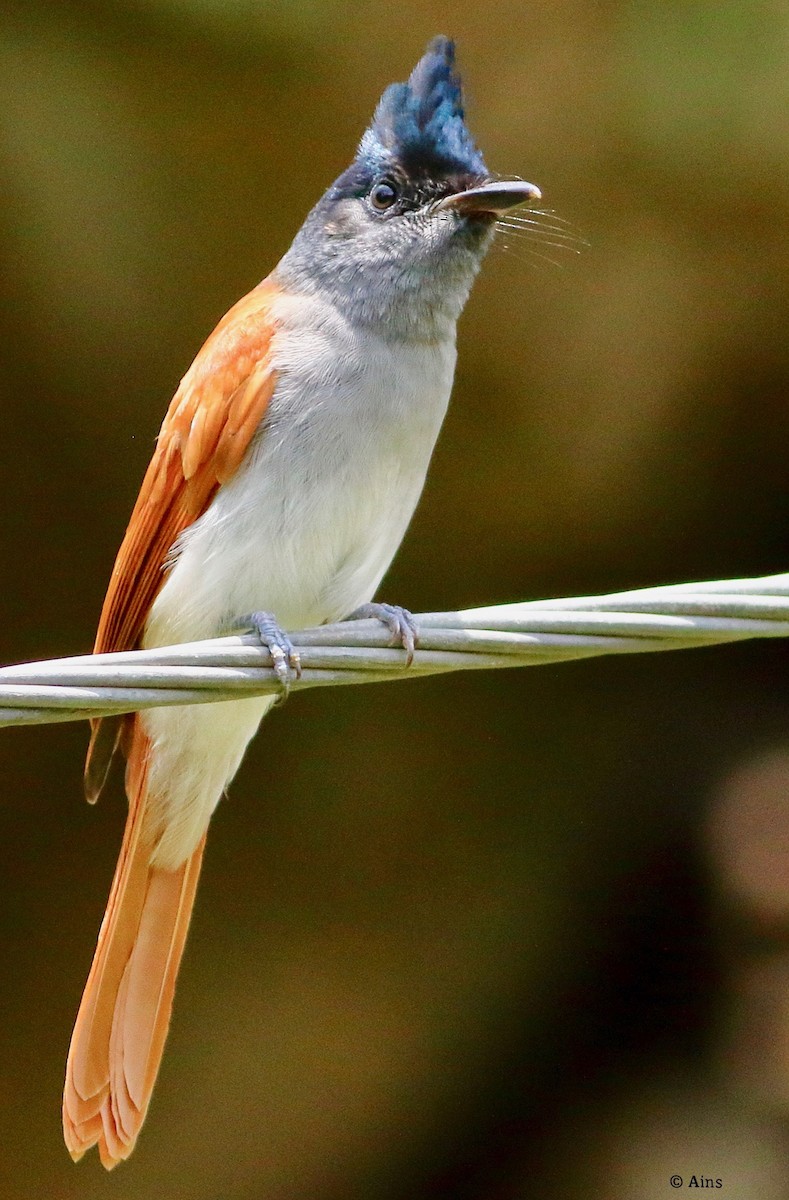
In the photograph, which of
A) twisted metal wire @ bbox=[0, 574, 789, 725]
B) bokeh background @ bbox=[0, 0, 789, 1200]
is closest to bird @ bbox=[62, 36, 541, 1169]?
twisted metal wire @ bbox=[0, 574, 789, 725]

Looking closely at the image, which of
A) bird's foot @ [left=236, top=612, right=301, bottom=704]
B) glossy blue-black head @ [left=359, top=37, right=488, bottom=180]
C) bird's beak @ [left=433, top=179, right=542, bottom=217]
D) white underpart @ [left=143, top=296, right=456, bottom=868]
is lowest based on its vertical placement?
bird's foot @ [left=236, top=612, right=301, bottom=704]

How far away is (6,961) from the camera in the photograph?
360cm

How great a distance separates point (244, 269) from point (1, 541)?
1049mm

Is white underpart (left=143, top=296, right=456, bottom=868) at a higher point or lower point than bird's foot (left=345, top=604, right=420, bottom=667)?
higher

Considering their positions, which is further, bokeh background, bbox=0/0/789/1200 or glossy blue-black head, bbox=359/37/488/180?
bokeh background, bbox=0/0/789/1200

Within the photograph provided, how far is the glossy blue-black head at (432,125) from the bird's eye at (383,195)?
0.13 ft

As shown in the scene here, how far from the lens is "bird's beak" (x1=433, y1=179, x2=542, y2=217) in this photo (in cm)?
212

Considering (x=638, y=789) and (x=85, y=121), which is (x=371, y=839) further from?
(x=85, y=121)

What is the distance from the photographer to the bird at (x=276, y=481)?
6.69ft

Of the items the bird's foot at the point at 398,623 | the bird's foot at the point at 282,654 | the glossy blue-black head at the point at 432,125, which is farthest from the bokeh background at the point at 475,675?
the bird's foot at the point at 282,654

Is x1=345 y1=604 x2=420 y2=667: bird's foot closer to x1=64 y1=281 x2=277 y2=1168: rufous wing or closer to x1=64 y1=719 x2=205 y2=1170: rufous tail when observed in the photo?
x1=64 y1=281 x2=277 y2=1168: rufous wing

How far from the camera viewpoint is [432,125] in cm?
224

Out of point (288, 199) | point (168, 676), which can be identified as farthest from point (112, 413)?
point (168, 676)

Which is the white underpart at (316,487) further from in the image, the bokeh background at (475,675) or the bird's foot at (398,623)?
the bokeh background at (475,675)
